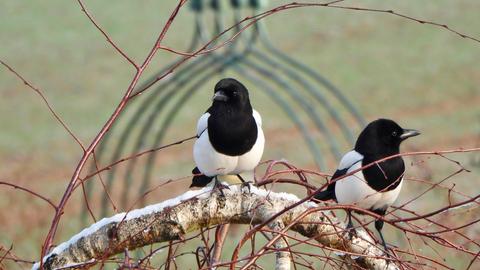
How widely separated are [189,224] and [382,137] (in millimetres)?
786

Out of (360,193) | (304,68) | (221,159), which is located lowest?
(360,193)

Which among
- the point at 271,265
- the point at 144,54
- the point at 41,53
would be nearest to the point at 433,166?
the point at 271,265

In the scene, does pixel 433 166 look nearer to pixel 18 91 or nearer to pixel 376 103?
pixel 376 103

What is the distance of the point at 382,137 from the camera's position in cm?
288

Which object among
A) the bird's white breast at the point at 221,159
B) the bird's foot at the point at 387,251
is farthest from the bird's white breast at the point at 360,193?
the bird's foot at the point at 387,251

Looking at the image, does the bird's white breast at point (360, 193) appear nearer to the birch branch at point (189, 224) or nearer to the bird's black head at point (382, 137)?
the bird's black head at point (382, 137)

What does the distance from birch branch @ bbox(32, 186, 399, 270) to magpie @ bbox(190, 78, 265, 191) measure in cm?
28

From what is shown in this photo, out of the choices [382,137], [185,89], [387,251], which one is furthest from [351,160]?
[185,89]

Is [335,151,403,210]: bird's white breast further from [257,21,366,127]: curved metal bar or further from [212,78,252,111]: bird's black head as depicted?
[257,21,366,127]: curved metal bar

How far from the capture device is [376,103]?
14.3 metres

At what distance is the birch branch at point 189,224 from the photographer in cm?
227

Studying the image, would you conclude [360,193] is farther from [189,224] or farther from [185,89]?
[185,89]

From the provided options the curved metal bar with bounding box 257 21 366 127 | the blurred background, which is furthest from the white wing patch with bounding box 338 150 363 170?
the blurred background

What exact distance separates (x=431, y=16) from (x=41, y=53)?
6.36 meters
